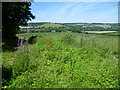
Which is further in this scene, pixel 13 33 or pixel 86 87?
pixel 13 33

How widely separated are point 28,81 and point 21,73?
748 mm

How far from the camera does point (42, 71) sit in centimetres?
467

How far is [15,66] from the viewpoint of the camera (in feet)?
14.8

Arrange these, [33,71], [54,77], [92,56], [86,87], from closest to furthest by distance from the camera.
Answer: [86,87] < [54,77] < [33,71] < [92,56]

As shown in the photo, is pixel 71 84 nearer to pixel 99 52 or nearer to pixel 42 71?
pixel 42 71

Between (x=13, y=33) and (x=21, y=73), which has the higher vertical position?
(x=13, y=33)

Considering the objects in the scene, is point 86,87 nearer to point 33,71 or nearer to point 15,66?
point 33,71

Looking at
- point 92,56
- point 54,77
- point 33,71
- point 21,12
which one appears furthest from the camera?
point 21,12

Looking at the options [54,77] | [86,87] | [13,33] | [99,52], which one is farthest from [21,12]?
[86,87]

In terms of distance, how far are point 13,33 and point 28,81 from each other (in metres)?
13.7

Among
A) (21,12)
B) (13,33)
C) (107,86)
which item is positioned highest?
(21,12)

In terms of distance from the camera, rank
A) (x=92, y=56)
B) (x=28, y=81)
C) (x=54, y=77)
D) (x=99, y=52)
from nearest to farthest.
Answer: (x=28, y=81) → (x=54, y=77) → (x=92, y=56) → (x=99, y=52)

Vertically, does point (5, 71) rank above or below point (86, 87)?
above

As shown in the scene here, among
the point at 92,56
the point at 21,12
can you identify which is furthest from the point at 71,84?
the point at 21,12
